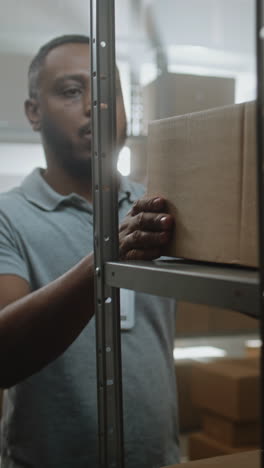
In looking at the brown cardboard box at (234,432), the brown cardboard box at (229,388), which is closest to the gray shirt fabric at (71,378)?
the brown cardboard box at (229,388)

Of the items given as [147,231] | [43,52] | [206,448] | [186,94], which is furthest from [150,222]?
[206,448]

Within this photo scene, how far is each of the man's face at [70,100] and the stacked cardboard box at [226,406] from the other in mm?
1477

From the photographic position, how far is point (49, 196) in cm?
145

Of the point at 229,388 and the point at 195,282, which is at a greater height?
the point at 195,282

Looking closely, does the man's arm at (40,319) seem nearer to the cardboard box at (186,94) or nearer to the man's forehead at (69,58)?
the man's forehead at (69,58)

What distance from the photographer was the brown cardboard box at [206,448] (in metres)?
2.64

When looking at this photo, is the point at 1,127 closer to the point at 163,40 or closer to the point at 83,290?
the point at 83,290

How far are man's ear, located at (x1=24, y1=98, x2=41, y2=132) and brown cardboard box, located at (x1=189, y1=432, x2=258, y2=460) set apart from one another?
1771 millimetres

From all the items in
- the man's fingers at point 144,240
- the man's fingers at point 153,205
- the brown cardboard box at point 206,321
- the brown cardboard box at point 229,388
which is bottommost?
the brown cardboard box at point 229,388

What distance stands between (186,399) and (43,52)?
2125mm

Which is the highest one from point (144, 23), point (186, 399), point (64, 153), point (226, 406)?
point (144, 23)

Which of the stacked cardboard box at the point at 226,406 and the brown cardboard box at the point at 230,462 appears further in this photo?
the stacked cardboard box at the point at 226,406

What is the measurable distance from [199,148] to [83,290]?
411 millimetres

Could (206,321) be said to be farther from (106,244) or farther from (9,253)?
(106,244)
